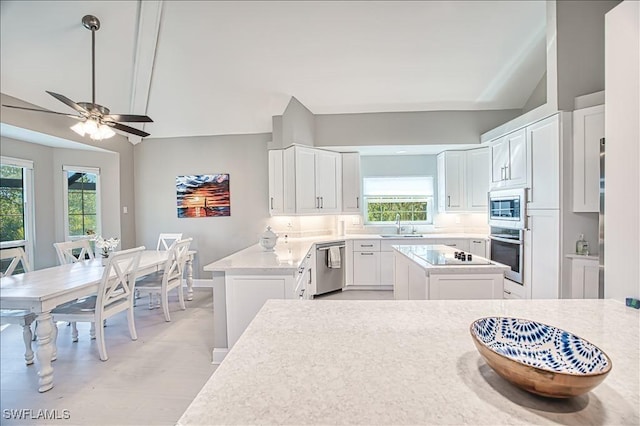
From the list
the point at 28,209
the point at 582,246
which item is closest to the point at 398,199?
the point at 582,246

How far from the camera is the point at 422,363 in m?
0.71

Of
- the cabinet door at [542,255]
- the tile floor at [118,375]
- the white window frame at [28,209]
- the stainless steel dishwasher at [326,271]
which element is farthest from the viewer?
the stainless steel dishwasher at [326,271]

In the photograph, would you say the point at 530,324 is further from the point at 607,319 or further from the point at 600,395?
the point at 607,319

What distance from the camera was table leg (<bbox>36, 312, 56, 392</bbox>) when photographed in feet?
6.72

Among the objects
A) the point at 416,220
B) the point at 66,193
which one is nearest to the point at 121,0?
the point at 66,193

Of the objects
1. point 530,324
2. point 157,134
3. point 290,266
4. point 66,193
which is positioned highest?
point 157,134

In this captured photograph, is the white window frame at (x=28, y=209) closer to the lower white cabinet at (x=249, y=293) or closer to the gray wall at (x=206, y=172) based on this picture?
the gray wall at (x=206, y=172)

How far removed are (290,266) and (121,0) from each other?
2.99 m

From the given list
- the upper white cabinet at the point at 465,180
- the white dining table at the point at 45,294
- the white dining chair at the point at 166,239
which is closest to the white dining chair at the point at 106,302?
the white dining table at the point at 45,294

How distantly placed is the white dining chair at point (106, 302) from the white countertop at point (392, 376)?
221 centimetres

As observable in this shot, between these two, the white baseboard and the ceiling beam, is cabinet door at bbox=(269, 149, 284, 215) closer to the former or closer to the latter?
the ceiling beam

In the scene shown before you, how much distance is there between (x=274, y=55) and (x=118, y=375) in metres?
3.49

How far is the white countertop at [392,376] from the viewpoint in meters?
0.54

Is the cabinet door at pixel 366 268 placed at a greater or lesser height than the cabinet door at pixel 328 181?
lesser
